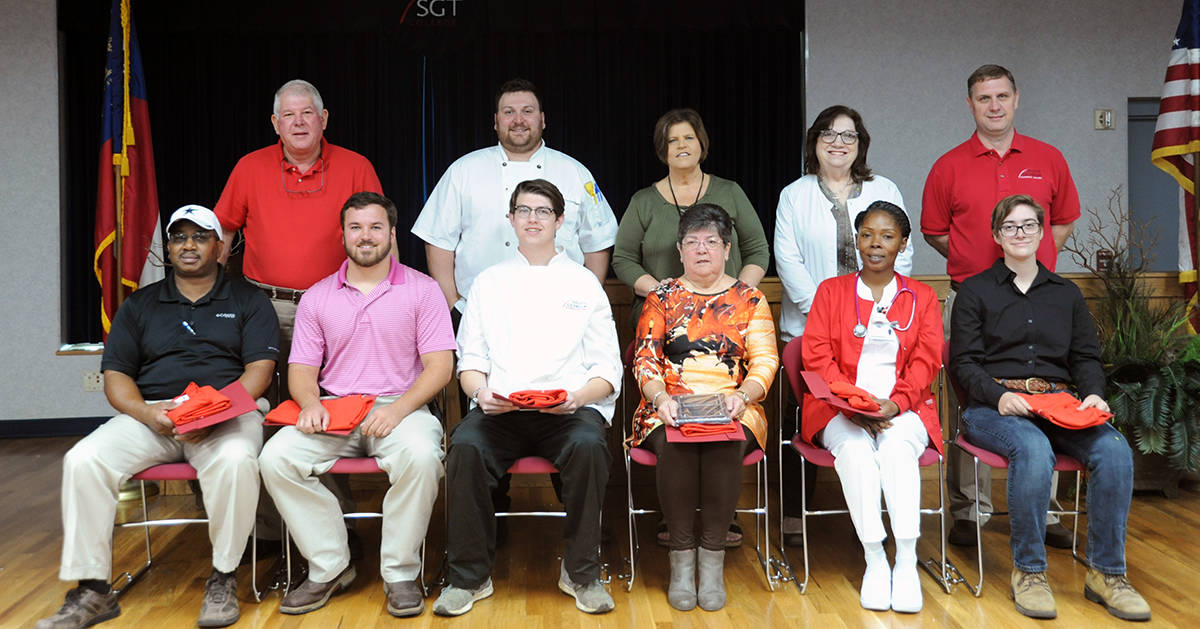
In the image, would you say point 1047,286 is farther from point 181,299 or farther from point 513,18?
point 513,18

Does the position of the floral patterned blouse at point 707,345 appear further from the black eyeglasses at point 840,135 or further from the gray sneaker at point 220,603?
the gray sneaker at point 220,603

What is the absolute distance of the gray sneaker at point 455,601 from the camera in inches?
119

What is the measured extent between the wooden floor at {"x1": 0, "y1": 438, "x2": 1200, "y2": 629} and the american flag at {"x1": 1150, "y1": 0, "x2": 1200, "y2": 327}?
125 centimetres

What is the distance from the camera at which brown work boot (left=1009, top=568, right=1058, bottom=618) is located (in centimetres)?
296

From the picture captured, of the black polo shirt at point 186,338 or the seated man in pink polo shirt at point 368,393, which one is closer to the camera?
the seated man in pink polo shirt at point 368,393

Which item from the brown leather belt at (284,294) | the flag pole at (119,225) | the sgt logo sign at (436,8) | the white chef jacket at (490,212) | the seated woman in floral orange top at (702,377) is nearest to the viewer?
the seated woman in floral orange top at (702,377)

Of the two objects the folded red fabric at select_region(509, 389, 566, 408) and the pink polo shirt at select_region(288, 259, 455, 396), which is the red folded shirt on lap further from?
the pink polo shirt at select_region(288, 259, 455, 396)

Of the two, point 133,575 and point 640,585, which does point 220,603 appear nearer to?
point 133,575

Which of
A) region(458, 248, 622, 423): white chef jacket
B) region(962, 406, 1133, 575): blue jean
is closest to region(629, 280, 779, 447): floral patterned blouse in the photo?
region(458, 248, 622, 423): white chef jacket

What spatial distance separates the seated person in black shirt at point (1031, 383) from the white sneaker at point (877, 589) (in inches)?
16.4

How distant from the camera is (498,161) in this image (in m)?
3.94

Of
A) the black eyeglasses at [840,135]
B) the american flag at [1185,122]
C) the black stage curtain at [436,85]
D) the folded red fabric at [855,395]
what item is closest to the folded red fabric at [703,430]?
the folded red fabric at [855,395]

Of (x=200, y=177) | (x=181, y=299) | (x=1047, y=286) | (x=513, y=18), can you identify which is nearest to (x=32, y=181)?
(x=200, y=177)

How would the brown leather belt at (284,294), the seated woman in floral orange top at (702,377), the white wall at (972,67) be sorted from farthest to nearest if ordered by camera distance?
the white wall at (972,67) < the brown leather belt at (284,294) < the seated woman in floral orange top at (702,377)
